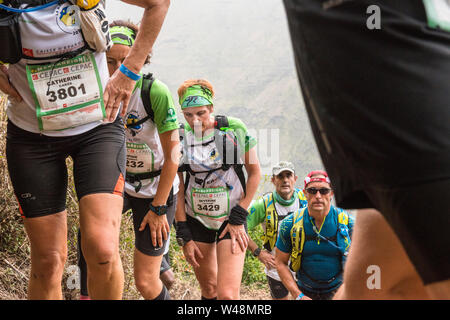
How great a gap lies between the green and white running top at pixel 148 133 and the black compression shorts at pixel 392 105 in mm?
3018

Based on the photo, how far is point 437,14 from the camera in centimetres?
113

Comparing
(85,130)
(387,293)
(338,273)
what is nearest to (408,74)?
(387,293)

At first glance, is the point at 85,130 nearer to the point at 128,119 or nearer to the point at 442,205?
the point at 128,119

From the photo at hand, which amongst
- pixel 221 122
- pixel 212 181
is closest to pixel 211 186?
pixel 212 181

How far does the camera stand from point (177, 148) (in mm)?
4211

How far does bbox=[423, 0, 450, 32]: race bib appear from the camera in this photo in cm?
112

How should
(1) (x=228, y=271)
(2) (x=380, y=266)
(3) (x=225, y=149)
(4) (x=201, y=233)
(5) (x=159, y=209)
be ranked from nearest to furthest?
(2) (x=380, y=266)
(5) (x=159, y=209)
(1) (x=228, y=271)
(3) (x=225, y=149)
(4) (x=201, y=233)

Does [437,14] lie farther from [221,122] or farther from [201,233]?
[201,233]

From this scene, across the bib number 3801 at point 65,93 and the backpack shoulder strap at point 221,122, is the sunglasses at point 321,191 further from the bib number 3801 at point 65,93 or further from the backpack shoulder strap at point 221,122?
A: the bib number 3801 at point 65,93

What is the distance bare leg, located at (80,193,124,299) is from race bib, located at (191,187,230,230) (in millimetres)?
2757

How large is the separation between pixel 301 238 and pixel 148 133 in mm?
2125

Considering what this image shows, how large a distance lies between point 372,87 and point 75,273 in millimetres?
5340

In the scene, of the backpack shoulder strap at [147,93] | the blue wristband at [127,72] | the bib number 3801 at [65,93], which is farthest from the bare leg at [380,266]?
the backpack shoulder strap at [147,93]

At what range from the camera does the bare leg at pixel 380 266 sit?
1448mm
